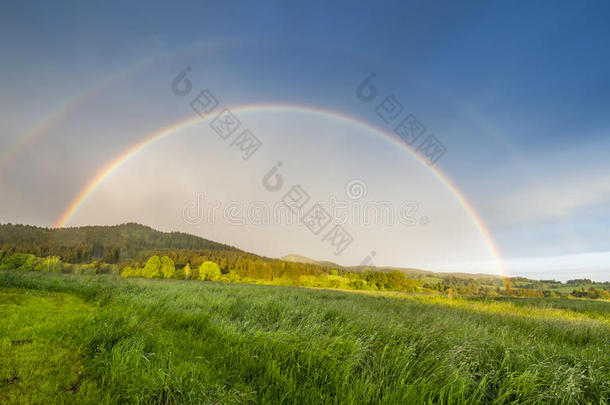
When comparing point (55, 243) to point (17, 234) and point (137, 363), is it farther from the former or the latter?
point (137, 363)

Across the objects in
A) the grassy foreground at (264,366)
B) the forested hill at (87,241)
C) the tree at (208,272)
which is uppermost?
the forested hill at (87,241)

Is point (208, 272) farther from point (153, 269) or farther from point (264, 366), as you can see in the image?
point (264, 366)

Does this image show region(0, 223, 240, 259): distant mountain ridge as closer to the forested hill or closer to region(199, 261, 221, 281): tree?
the forested hill

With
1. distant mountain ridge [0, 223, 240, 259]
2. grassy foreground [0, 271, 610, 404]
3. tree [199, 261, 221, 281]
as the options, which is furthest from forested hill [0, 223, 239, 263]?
grassy foreground [0, 271, 610, 404]

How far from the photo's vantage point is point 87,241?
103500 millimetres

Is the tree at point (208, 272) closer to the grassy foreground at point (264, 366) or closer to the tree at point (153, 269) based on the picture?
the tree at point (153, 269)

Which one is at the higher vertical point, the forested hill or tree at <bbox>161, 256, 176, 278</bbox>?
the forested hill

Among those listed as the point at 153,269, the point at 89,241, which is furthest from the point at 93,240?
the point at 153,269

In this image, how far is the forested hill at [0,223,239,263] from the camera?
89113 mm

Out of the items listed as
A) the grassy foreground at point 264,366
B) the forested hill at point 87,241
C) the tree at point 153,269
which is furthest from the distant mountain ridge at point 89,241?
the grassy foreground at point 264,366

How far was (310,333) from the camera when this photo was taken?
5680mm

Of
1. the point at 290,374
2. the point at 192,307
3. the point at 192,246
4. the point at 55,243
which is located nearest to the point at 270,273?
the point at 192,246

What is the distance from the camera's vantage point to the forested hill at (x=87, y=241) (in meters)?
89.1

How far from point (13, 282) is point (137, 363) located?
1258 centimetres
